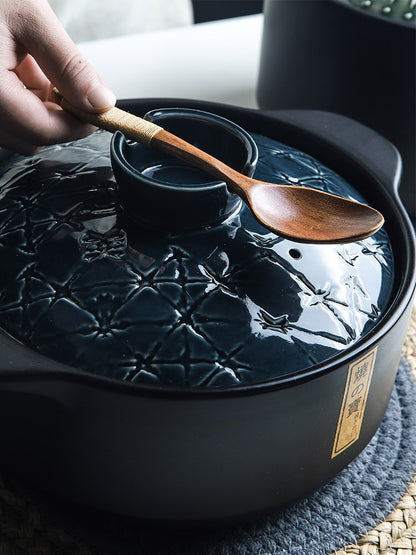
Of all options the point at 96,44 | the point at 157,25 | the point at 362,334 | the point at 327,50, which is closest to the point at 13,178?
the point at 362,334

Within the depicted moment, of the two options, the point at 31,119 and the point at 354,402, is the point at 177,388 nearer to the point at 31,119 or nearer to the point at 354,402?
the point at 354,402

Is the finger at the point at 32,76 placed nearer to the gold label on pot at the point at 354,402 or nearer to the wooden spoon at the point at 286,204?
the wooden spoon at the point at 286,204

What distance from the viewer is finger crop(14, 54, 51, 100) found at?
0.96 metres

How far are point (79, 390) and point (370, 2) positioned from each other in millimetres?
808

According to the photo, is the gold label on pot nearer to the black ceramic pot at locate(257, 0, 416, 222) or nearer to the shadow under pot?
the shadow under pot

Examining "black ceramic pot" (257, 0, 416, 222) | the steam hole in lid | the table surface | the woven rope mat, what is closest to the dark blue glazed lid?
the steam hole in lid

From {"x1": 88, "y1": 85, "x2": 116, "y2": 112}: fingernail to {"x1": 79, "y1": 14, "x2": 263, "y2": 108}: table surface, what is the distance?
708mm

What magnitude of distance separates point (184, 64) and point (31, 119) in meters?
0.90

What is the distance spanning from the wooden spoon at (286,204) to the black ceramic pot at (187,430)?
3.5 inches

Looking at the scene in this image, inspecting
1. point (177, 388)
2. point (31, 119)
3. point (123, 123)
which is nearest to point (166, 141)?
point (123, 123)

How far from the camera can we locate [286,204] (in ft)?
2.48

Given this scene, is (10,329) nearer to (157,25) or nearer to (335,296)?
(335,296)

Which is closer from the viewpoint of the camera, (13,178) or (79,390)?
(79,390)

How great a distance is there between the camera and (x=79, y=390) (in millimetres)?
611
